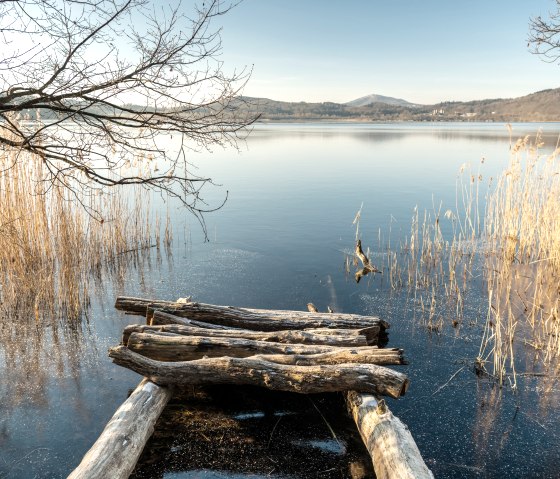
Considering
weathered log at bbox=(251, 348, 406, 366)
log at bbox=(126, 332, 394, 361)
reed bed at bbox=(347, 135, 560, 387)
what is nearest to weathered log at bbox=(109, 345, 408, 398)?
weathered log at bbox=(251, 348, 406, 366)

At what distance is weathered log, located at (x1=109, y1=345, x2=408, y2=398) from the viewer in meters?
3.77

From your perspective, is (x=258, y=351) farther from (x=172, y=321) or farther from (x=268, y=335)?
(x=172, y=321)

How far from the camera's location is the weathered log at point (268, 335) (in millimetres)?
4594

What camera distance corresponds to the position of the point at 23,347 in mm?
5414

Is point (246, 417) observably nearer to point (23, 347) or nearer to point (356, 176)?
point (23, 347)

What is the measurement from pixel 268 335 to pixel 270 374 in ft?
2.54

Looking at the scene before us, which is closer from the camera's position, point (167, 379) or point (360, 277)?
point (167, 379)

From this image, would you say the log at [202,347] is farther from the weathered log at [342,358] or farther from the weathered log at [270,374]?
the weathered log at [270,374]

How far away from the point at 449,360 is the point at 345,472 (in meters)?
2.31

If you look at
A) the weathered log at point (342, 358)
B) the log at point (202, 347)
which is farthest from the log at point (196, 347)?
Result: the weathered log at point (342, 358)

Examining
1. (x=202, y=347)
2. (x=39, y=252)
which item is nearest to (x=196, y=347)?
(x=202, y=347)

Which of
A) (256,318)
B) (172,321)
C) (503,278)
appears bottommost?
(503,278)

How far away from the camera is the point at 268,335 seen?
183 inches

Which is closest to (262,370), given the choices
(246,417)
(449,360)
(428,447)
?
(246,417)
